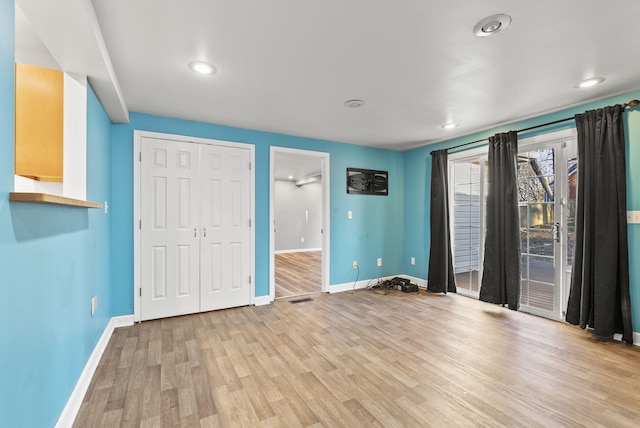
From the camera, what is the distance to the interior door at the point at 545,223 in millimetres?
3143

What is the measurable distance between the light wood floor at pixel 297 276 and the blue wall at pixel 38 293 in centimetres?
256

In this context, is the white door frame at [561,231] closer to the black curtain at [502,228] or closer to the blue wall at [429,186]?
the blue wall at [429,186]

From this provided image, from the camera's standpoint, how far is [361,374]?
2.13 m

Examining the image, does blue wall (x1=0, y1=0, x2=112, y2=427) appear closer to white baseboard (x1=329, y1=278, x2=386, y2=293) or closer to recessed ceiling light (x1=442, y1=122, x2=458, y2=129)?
white baseboard (x1=329, y1=278, x2=386, y2=293)

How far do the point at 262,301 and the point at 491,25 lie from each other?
359 cm

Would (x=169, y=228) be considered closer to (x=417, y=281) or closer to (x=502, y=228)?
(x=417, y=281)

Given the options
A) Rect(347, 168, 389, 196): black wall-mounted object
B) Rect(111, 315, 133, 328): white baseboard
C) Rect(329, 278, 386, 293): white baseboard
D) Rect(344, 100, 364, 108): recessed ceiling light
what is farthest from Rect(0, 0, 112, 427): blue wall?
Rect(347, 168, 389, 196): black wall-mounted object

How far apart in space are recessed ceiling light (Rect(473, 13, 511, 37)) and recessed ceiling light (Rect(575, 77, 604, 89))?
1339 millimetres

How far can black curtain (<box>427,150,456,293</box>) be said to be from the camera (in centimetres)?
428

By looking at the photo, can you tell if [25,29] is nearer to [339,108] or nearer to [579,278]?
[339,108]

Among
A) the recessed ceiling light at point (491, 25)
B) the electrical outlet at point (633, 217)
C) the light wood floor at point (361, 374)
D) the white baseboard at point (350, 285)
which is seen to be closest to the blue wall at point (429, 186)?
the electrical outlet at point (633, 217)

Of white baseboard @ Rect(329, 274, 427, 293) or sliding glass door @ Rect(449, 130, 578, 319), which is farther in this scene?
white baseboard @ Rect(329, 274, 427, 293)

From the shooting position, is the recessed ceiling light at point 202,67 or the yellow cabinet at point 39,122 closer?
the yellow cabinet at point 39,122

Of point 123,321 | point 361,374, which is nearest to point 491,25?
point 361,374
